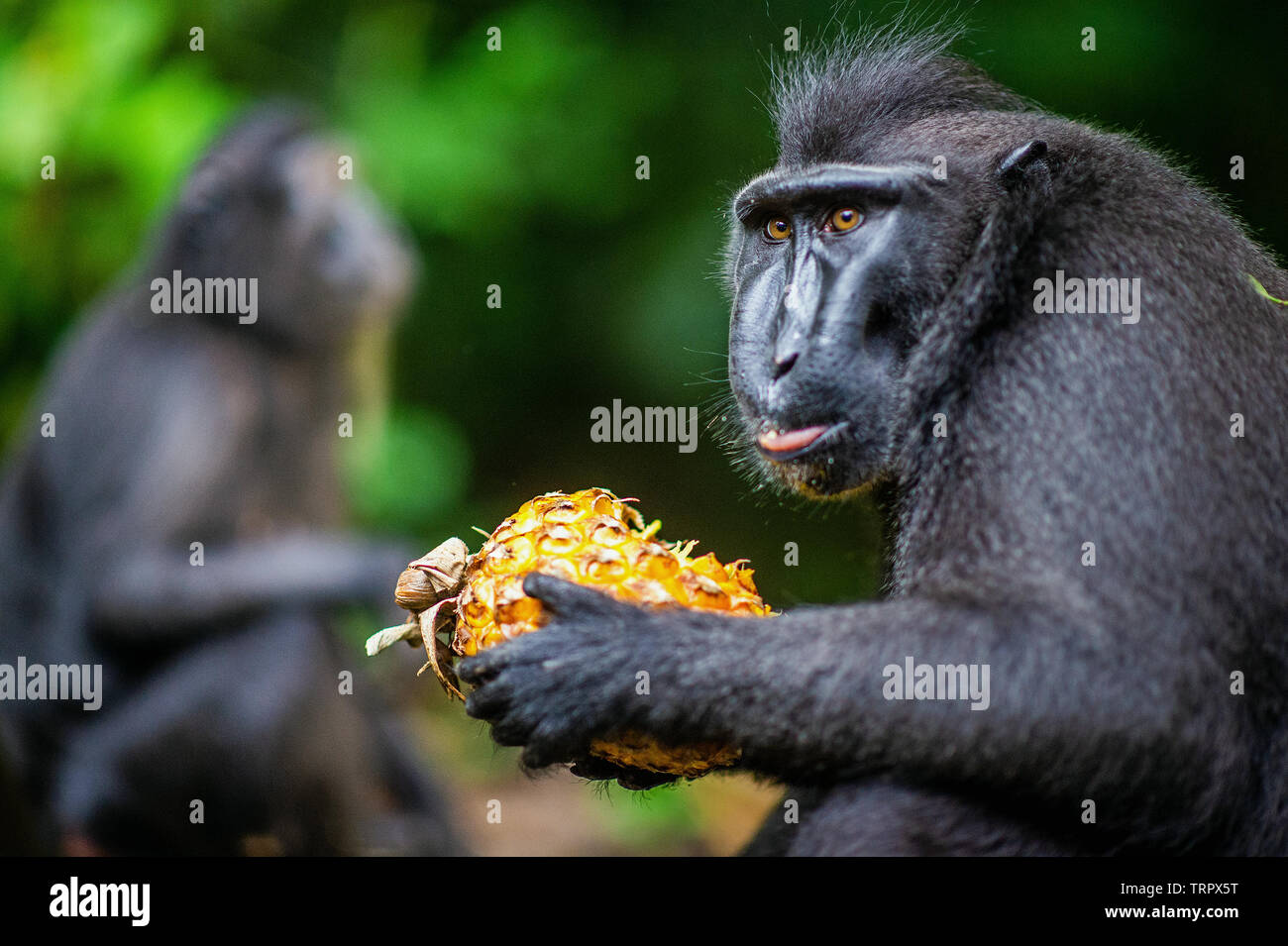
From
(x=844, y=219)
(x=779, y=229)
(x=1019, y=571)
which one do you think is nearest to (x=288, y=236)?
(x=779, y=229)

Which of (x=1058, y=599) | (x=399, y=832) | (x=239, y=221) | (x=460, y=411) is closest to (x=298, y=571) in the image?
(x=399, y=832)

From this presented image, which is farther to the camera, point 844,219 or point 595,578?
point 844,219

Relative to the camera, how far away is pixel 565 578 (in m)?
3.48

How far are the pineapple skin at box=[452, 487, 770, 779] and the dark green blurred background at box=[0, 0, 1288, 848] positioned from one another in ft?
15.9

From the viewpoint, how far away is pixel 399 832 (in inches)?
297

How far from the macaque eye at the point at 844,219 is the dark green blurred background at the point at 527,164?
4554mm

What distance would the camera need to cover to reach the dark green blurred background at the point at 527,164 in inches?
327

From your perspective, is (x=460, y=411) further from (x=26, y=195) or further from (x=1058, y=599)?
(x=1058, y=599)

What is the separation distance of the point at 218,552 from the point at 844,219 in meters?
4.67
